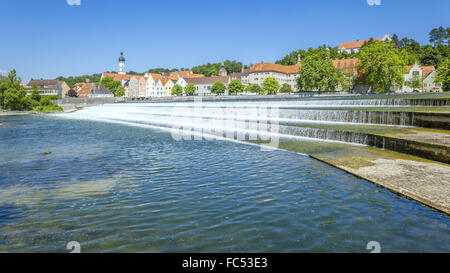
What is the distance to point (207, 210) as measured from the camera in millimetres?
7059

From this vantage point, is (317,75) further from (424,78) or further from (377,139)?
(377,139)

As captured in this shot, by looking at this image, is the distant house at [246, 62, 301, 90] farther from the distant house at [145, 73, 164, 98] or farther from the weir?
the weir

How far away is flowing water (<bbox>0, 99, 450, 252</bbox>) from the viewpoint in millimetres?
5488

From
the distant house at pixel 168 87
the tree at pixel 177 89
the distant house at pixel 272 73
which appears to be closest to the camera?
the tree at pixel 177 89

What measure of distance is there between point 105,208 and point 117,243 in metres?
2.04

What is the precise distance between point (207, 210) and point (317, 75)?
8042cm

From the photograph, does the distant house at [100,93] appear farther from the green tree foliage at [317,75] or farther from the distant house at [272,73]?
the green tree foliage at [317,75]

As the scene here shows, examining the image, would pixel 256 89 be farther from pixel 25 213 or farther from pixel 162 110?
pixel 25 213

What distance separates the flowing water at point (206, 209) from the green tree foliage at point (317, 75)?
244 ft

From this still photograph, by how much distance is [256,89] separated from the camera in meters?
126

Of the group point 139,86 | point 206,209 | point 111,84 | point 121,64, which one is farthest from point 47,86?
point 206,209

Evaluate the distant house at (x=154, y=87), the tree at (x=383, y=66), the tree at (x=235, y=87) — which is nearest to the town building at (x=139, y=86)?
the distant house at (x=154, y=87)

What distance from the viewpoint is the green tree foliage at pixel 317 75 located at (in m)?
82.3

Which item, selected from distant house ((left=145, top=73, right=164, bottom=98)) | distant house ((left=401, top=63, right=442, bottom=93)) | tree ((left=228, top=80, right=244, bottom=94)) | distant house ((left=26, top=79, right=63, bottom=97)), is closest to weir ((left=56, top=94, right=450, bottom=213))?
distant house ((left=401, top=63, right=442, bottom=93))
